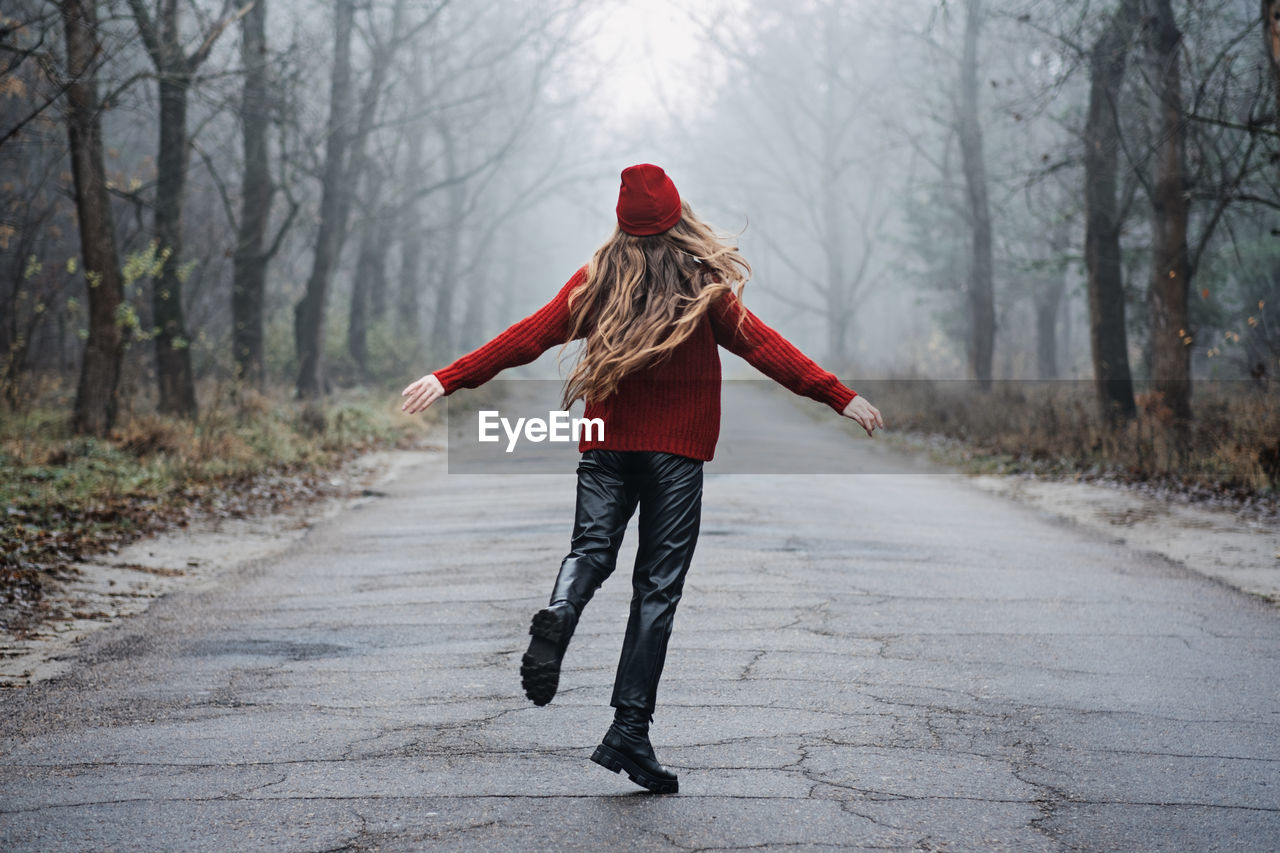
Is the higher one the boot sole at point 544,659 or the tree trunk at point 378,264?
the tree trunk at point 378,264

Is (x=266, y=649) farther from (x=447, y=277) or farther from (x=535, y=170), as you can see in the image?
(x=535, y=170)

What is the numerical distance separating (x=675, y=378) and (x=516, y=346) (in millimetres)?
553

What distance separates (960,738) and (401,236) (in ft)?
103

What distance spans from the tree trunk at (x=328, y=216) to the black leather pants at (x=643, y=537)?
21773mm

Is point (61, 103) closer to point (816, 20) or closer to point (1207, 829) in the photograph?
point (1207, 829)

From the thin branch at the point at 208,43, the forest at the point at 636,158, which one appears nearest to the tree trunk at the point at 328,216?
the forest at the point at 636,158

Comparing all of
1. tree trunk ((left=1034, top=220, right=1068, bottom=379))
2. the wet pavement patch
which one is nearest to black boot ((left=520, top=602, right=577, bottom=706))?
the wet pavement patch

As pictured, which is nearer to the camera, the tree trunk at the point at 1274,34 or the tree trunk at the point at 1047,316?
the tree trunk at the point at 1274,34

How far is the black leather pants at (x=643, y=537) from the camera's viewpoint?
4227 millimetres

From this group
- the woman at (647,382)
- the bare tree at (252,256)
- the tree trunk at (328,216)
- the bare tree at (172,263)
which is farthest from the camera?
the tree trunk at (328,216)

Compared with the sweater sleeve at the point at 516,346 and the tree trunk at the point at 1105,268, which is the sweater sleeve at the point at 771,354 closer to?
the sweater sleeve at the point at 516,346

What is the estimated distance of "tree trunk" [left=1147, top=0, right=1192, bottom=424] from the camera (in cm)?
1619

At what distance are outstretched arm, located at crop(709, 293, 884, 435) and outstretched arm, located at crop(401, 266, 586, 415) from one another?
527 millimetres

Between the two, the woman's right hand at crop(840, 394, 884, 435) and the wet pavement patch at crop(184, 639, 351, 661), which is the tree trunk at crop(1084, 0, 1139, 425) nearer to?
the wet pavement patch at crop(184, 639, 351, 661)
